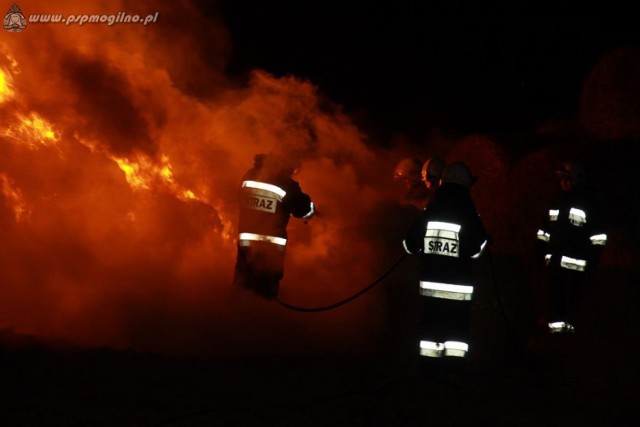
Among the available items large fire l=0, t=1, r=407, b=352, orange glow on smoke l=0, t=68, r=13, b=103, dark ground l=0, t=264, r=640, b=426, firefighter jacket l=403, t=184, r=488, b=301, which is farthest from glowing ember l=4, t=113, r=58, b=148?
firefighter jacket l=403, t=184, r=488, b=301

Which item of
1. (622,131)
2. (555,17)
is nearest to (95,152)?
(622,131)

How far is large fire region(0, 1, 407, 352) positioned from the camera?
8547 millimetres

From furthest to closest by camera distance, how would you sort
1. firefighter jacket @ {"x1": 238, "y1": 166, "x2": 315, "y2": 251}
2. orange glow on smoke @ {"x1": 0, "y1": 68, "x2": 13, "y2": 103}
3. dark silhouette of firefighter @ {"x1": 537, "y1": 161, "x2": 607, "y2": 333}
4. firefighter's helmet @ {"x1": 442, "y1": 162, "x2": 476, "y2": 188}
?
1. orange glow on smoke @ {"x1": 0, "y1": 68, "x2": 13, "y2": 103}
2. firefighter jacket @ {"x1": 238, "y1": 166, "x2": 315, "y2": 251}
3. dark silhouette of firefighter @ {"x1": 537, "y1": 161, "x2": 607, "y2": 333}
4. firefighter's helmet @ {"x1": 442, "y1": 162, "x2": 476, "y2": 188}

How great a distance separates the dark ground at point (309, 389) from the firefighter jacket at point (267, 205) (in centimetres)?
143

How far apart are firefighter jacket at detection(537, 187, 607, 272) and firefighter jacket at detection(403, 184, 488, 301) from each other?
163 centimetres

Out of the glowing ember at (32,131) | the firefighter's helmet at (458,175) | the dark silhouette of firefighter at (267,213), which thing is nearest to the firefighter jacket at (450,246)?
the firefighter's helmet at (458,175)

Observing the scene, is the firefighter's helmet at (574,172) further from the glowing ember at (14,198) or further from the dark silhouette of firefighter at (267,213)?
the glowing ember at (14,198)

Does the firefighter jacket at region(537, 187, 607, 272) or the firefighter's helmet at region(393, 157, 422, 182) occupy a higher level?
the firefighter's helmet at region(393, 157, 422, 182)

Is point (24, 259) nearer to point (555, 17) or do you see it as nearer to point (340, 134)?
point (340, 134)

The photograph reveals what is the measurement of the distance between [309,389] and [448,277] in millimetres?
1533

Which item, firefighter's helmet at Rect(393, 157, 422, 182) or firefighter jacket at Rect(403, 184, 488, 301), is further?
firefighter's helmet at Rect(393, 157, 422, 182)

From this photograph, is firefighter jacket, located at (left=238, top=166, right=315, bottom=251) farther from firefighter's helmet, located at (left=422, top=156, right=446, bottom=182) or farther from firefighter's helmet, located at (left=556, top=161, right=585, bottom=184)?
firefighter's helmet, located at (left=556, top=161, right=585, bottom=184)

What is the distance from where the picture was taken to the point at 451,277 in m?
5.98

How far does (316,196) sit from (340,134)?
138cm
